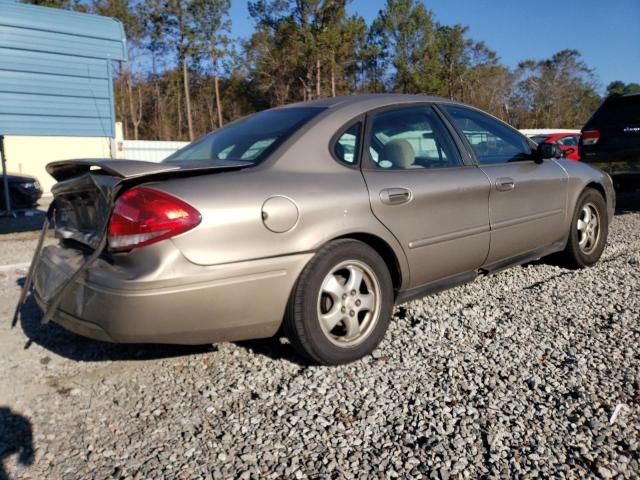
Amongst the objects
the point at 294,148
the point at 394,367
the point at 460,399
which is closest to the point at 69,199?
the point at 294,148

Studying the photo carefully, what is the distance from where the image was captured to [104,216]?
263 cm

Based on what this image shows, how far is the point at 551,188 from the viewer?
4.38 meters

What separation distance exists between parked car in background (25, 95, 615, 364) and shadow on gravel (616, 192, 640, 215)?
245 inches

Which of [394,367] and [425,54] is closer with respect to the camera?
[394,367]

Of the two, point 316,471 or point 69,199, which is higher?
point 69,199

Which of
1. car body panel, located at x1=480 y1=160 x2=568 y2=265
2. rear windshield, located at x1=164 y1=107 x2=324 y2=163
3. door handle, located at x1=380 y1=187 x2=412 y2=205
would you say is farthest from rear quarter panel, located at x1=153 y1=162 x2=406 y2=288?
car body panel, located at x1=480 y1=160 x2=568 y2=265

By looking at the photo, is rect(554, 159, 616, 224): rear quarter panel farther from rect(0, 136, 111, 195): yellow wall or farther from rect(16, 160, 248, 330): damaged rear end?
rect(0, 136, 111, 195): yellow wall

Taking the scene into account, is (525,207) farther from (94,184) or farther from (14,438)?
(14,438)

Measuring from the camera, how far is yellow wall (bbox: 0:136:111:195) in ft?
63.2

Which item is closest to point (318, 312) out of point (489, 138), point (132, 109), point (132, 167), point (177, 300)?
point (177, 300)

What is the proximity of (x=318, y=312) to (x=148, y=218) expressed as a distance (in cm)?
97

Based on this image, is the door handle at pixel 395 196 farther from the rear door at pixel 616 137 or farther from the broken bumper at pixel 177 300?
the rear door at pixel 616 137

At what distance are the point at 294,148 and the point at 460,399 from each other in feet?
4.95

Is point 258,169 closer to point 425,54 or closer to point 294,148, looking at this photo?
point 294,148
